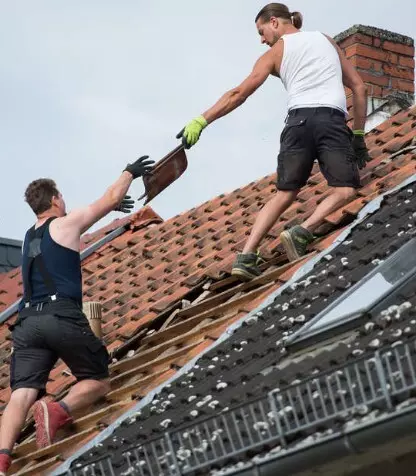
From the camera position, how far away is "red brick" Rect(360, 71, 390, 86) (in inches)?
530

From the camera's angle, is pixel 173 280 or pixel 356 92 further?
pixel 173 280

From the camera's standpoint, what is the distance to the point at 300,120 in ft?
30.2

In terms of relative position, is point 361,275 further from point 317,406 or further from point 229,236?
point 229,236

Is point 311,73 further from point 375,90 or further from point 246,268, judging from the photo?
point 375,90

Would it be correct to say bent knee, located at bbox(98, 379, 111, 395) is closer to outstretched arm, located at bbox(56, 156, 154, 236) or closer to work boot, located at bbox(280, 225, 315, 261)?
outstretched arm, located at bbox(56, 156, 154, 236)

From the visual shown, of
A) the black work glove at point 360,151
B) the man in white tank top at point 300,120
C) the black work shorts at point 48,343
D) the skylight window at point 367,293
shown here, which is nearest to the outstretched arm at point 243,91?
the man in white tank top at point 300,120

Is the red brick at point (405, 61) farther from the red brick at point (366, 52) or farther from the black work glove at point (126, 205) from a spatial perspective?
the black work glove at point (126, 205)

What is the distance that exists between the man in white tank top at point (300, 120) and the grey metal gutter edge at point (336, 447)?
2.98 m

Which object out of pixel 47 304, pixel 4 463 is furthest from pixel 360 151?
pixel 4 463

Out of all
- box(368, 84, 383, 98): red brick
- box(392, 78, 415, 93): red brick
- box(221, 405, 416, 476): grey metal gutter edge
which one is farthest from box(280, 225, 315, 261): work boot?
box(392, 78, 415, 93): red brick

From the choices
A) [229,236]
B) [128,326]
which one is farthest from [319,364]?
[229,236]

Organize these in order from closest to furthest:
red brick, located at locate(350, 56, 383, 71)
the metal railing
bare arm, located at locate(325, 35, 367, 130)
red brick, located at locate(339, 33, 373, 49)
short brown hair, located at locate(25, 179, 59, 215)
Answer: the metal railing → short brown hair, located at locate(25, 179, 59, 215) → bare arm, located at locate(325, 35, 367, 130) → red brick, located at locate(339, 33, 373, 49) → red brick, located at locate(350, 56, 383, 71)

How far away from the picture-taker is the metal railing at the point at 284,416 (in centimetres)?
583

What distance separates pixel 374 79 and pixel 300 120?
14.8 ft
